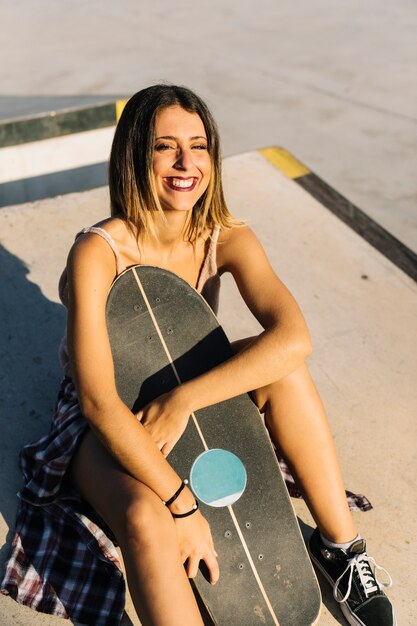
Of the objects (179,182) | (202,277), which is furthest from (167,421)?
(179,182)

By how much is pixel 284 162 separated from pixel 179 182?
2.63 metres

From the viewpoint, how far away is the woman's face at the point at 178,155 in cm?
230

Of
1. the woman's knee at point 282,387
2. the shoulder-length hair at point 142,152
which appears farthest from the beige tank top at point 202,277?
the woman's knee at point 282,387

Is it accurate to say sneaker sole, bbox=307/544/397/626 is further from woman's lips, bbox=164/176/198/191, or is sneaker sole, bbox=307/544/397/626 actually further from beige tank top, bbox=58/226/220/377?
woman's lips, bbox=164/176/198/191

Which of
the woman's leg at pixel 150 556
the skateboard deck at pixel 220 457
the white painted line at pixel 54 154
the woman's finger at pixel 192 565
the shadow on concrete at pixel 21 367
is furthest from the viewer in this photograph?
the white painted line at pixel 54 154

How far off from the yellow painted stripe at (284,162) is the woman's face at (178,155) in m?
2.35

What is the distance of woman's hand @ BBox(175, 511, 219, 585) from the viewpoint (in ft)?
6.90

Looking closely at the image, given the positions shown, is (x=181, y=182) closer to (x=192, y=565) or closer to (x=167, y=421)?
(x=167, y=421)

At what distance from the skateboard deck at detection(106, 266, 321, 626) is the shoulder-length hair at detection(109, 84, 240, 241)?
0.20 m

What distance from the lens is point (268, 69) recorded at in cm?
671

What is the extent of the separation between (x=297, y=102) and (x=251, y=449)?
428 centimetres

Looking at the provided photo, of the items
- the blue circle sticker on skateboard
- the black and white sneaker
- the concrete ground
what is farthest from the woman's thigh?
the concrete ground

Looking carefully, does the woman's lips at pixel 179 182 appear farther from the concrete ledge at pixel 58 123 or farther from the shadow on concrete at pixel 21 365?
the concrete ledge at pixel 58 123

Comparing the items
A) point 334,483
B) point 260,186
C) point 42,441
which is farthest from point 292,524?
point 260,186
